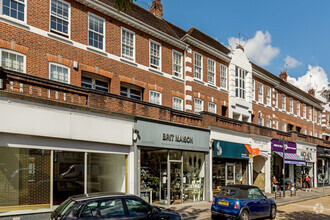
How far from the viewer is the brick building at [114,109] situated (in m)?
10.1

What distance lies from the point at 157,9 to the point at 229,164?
1246 centimetres

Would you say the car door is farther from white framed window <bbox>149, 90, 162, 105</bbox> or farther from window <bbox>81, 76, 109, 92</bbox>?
white framed window <bbox>149, 90, 162, 105</bbox>

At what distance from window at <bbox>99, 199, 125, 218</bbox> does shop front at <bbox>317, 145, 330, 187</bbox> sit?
107 ft

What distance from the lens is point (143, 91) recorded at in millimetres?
16953

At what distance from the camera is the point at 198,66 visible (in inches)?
807

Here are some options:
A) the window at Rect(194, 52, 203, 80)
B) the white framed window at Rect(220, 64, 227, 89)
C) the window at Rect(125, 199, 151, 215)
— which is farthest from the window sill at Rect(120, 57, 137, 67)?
the window at Rect(125, 199, 151, 215)

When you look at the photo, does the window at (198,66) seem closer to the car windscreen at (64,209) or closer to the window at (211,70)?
the window at (211,70)

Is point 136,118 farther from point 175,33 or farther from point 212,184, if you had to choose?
point 175,33

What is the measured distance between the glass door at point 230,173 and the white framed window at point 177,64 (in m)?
7.10

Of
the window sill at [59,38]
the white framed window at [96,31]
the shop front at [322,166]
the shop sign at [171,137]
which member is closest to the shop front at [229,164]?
the shop sign at [171,137]

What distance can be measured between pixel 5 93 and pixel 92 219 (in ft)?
17.2

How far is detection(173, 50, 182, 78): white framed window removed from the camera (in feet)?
62.9

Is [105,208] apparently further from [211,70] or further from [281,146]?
[281,146]

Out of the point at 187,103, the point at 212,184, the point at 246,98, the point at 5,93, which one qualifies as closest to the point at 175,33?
the point at 187,103
